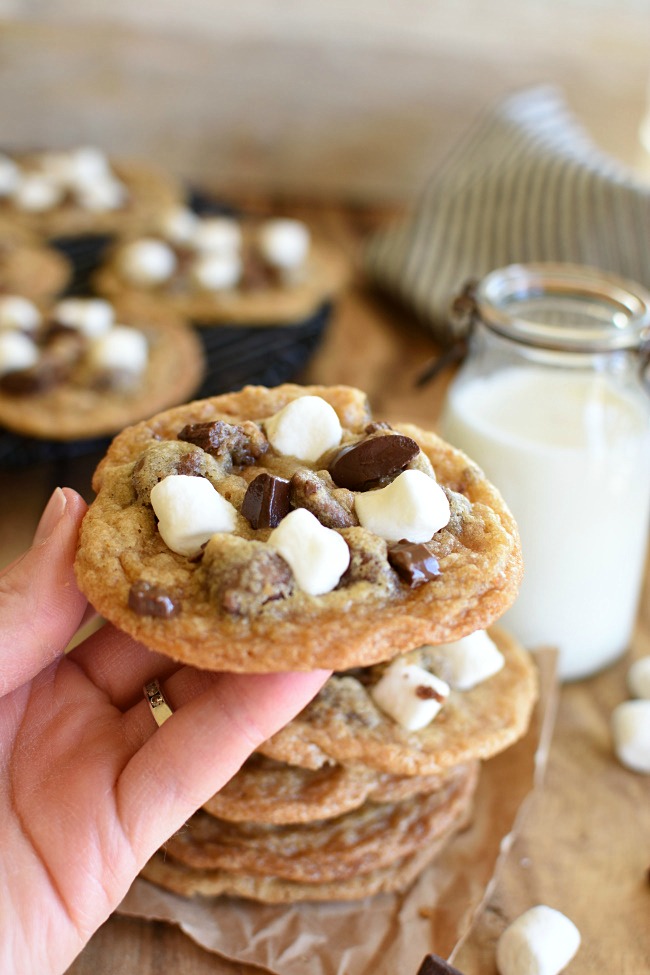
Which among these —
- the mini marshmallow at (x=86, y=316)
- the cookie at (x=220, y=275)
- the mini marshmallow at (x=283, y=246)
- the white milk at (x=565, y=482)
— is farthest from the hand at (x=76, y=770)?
the mini marshmallow at (x=283, y=246)

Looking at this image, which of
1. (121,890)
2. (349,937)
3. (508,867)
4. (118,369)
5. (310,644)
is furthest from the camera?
(118,369)

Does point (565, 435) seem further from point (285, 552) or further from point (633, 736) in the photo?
point (285, 552)

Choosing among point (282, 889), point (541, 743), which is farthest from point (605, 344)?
point (282, 889)

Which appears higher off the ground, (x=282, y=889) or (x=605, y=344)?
(x=605, y=344)

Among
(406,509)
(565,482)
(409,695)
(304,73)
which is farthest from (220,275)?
(406,509)

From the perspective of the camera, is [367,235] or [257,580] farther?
[367,235]

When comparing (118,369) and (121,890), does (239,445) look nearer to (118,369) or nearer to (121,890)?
(121,890)

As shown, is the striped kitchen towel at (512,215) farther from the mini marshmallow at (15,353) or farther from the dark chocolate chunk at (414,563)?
the dark chocolate chunk at (414,563)
